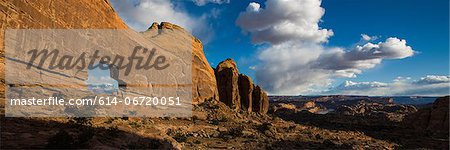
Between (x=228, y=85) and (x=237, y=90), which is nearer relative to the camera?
(x=228, y=85)

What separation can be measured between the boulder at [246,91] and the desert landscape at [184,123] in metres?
0.13

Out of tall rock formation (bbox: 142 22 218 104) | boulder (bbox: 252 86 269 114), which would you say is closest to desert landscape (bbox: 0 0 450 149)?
tall rock formation (bbox: 142 22 218 104)

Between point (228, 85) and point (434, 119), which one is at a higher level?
point (228, 85)

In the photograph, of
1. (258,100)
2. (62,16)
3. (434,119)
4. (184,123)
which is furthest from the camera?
(258,100)

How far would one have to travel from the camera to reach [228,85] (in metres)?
63.2

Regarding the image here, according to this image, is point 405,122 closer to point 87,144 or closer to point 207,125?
point 207,125

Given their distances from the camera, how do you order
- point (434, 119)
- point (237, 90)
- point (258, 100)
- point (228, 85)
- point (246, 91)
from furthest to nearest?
1. point (258, 100)
2. point (246, 91)
3. point (237, 90)
4. point (228, 85)
5. point (434, 119)

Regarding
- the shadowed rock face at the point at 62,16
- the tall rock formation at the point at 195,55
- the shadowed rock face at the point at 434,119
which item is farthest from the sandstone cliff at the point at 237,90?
the shadowed rock face at the point at 434,119

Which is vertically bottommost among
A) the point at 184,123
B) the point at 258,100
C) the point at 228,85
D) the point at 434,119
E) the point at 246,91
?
the point at 434,119

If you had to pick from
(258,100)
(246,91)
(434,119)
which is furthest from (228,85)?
(434,119)

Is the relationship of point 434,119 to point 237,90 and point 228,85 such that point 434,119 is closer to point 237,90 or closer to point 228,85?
point 237,90

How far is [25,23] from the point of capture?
30.3 meters

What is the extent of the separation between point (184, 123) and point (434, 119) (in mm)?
53229

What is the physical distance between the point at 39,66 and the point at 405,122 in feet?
227
